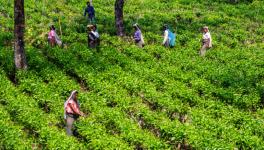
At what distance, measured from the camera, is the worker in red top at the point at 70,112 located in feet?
56.6

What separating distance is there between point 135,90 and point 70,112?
480 centimetres

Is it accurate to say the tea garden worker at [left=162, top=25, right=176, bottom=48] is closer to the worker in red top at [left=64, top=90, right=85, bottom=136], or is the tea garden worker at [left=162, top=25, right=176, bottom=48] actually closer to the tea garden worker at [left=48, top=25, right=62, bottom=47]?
the tea garden worker at [left=48, top=25, right=62, bottom=47]

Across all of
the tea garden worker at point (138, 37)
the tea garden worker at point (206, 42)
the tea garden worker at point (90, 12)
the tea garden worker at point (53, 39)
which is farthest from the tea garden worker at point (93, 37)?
the tea garden worker at point (90, 12)

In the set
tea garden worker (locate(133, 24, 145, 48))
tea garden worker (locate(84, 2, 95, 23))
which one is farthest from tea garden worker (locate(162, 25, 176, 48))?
tea garden worker (locate(84, 2, 95, 23))

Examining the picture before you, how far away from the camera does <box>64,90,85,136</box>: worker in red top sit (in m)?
17.2

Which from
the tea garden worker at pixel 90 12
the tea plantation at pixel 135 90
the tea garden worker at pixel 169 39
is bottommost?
the tea plantation at pixel 135 90

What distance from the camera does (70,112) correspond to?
56.5ft

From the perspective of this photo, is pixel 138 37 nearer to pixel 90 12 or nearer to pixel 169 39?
pixel 169 39

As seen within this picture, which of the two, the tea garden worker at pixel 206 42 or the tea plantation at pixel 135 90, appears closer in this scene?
the tea plantation at pixel 135 90

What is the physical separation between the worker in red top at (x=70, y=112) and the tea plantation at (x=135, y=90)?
1.01 feet

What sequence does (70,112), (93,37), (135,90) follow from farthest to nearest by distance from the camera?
(93,37), (135,90), (70,112)

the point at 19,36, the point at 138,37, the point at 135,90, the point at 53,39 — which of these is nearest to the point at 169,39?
the point at 138,37

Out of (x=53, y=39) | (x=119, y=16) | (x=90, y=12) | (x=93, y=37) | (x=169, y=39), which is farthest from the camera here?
(x=90, y=12)

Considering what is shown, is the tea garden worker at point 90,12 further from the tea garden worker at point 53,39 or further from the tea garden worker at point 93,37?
the tea garden worker at point 93,37
